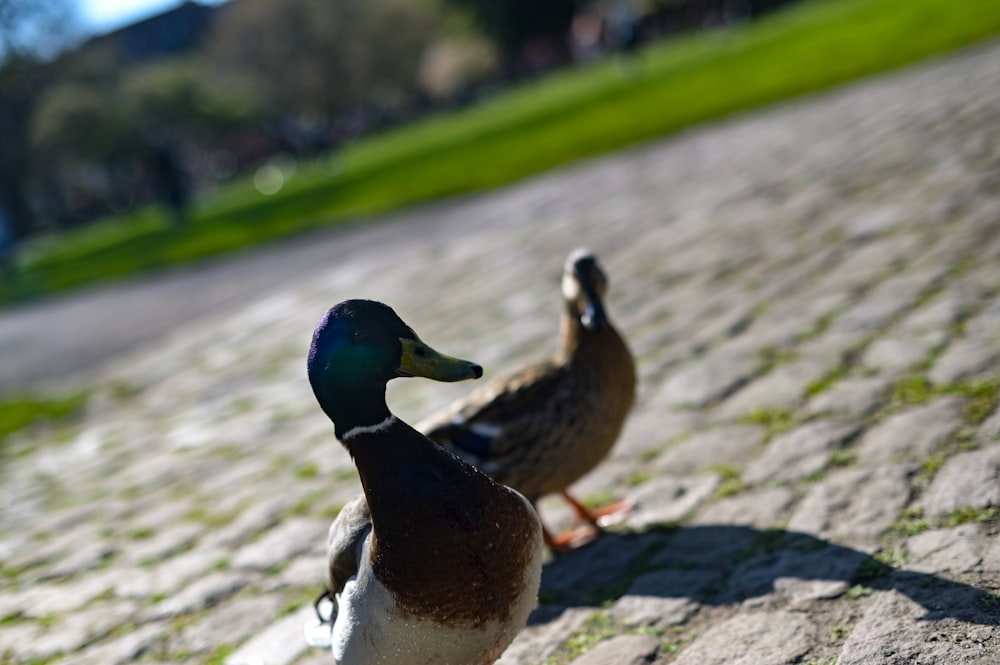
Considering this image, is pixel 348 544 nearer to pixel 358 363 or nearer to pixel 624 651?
pixel 358 363

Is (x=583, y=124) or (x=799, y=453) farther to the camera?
(x=583, y=124)

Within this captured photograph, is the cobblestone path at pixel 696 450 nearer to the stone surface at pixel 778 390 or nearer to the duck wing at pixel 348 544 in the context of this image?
the stone surface at pixel 778 390

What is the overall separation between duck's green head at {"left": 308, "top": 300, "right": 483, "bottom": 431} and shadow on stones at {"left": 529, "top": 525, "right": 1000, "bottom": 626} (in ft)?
4.21

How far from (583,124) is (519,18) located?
140 ft

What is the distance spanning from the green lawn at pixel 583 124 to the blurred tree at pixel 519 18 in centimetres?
3099

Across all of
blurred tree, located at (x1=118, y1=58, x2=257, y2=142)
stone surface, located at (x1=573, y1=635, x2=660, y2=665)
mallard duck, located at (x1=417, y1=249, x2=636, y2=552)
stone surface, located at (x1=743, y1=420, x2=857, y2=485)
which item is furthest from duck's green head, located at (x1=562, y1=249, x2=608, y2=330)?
blurred tree, located at (x1=118, y1=58, x2=257, y2=142)

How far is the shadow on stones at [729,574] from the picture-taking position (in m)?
3.28

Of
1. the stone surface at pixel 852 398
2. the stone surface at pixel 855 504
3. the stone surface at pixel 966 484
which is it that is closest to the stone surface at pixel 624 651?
the stone surface at pixel 855 504

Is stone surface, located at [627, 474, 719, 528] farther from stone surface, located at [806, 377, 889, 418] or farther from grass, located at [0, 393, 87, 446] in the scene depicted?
grass, located at [0, 393, 87, 446]

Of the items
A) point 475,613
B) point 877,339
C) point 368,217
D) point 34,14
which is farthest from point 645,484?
point 34,14

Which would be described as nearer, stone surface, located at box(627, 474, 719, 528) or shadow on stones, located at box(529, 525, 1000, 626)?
shadow on stones, located at box(529, 525, 1000, 626)

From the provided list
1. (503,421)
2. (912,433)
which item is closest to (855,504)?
(912,433)

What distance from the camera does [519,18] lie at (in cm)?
6316

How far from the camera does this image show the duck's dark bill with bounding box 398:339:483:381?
121 inches
